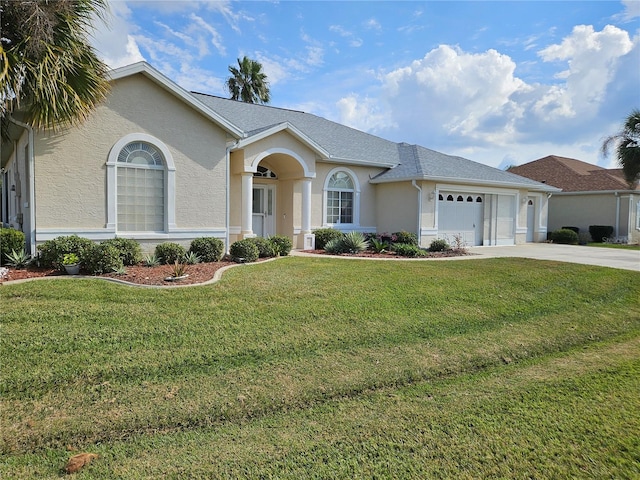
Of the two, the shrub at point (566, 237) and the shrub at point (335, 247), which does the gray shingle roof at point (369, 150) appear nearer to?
the shrub at point (566, 237)

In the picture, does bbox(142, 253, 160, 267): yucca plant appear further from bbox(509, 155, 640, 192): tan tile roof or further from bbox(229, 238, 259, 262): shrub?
bbox(509, 155, 640, 192): tan tile roof

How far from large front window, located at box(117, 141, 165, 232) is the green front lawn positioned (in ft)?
12.5

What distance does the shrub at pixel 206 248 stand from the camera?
39.9 feet

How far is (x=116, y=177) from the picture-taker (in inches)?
462

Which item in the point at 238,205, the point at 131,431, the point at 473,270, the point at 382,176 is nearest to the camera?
the point at 131,431

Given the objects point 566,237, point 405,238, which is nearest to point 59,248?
point 405,238

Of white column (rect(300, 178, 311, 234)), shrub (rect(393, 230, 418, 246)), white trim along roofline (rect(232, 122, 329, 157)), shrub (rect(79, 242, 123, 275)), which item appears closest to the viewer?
shrub (rect(79, 242, 123, 275))

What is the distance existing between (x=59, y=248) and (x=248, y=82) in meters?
27.6

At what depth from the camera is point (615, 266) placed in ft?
44.9

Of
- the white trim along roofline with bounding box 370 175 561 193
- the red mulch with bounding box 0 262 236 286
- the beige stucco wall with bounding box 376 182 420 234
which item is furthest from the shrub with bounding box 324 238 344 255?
the red mulch with bounding box 0 262 236 286

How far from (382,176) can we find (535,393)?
14847 millimetres

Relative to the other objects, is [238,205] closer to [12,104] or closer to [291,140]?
[291,140]

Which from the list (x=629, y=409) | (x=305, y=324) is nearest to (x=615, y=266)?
(x=629, y=409)

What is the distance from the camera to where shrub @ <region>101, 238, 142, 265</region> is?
1095cm
